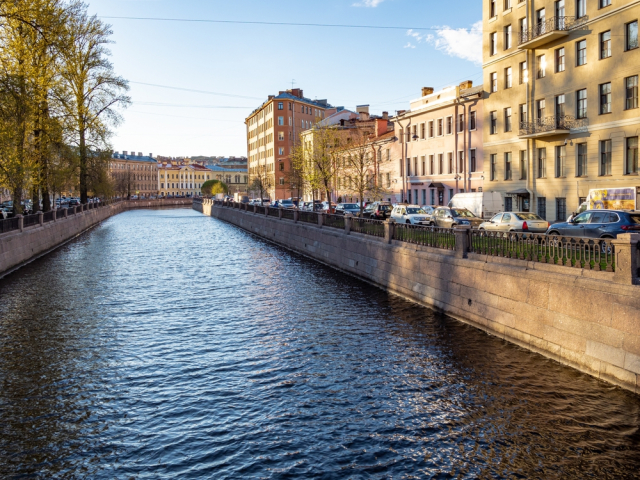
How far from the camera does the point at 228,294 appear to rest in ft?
69.6

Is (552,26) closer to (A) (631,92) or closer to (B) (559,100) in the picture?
(B) (559,100)

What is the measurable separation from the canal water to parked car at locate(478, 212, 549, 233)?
9648 mm

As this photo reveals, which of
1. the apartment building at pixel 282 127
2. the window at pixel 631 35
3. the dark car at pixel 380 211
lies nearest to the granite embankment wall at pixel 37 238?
the dark car at pixel 380 211

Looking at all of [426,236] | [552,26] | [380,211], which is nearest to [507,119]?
[552,26]

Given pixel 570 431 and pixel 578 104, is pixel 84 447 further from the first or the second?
pixel 578 104

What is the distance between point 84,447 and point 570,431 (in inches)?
282

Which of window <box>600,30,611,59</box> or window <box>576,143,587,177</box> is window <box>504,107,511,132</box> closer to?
window <box>576,143,587,177</box>

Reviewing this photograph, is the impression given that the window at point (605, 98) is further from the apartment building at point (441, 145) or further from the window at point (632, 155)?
the apartment building at point (441, 145)

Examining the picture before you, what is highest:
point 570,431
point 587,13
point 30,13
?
point 587,13

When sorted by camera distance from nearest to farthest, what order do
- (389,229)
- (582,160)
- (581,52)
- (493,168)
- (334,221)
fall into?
(389,229)
(334,221)
(581,52)
(582,160)
(493,168)

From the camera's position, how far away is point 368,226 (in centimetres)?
2473

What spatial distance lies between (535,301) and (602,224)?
898cm

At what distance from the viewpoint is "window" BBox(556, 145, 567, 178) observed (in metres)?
35.6

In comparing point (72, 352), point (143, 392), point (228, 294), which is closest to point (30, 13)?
point (228, 294)
